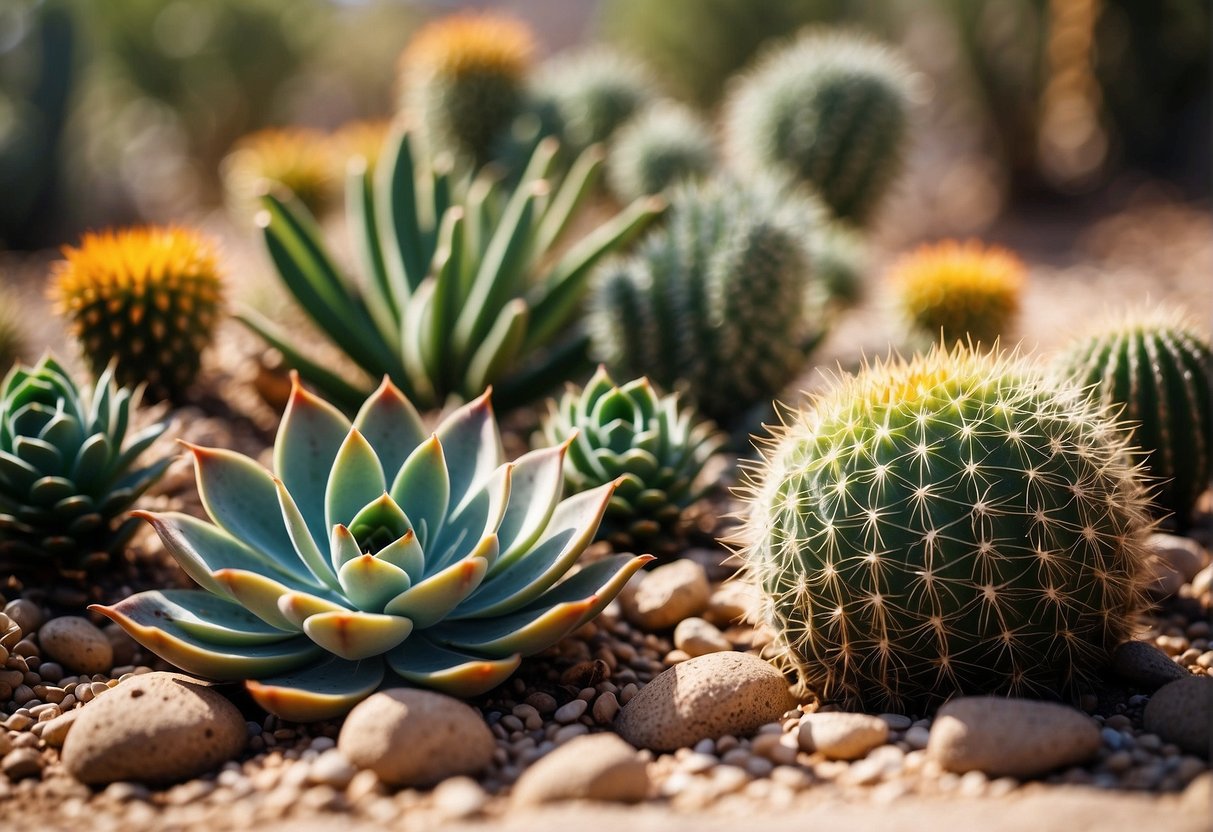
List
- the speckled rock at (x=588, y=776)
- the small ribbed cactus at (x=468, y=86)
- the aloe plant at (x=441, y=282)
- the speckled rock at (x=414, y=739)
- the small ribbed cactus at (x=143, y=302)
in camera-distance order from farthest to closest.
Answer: the small ribbed cactus at (x=468, y=86) → the aloe plant at (x=441, y=282) → the small ribbed cactus at (x=143, y=302) → the speckled rock at (x=414, y=739) → the speckled rock at (x=588, y=776)

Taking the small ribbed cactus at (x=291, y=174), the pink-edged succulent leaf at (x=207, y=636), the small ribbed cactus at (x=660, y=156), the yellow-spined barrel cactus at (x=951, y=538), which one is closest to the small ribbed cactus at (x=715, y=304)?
the small ribbed cactus at (x=660, y=156)

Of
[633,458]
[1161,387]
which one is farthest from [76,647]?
[1161,387]

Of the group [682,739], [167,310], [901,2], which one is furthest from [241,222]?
[901,2]

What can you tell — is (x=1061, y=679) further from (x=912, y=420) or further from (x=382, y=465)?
(x=382, y=465)

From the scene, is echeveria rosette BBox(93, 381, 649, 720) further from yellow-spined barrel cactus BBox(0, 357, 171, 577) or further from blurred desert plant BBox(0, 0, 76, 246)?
blurred desert plant BBox(0, 0, 76, 246)

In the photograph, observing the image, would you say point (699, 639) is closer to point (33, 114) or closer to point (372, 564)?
point (372, 564)

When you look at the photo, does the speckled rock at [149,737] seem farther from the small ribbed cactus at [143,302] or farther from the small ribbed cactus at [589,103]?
the small ribbed cactus at [589,103]

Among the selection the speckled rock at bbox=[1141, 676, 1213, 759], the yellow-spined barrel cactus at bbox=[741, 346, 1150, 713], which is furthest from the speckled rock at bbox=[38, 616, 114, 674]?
the speckled rock at bbox=[1141, 676, 1213, 759]
